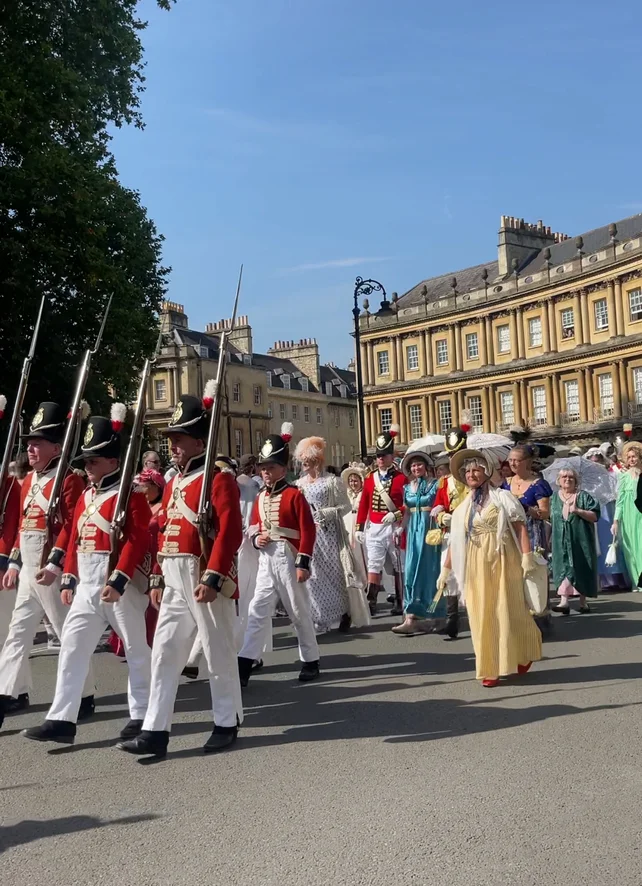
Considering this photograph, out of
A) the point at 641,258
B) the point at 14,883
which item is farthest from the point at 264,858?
the point at 641,258

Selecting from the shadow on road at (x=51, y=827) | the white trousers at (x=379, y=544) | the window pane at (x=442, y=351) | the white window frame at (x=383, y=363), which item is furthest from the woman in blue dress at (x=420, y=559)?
the white window frame at (x=383, y=363)

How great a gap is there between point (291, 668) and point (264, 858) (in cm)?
515

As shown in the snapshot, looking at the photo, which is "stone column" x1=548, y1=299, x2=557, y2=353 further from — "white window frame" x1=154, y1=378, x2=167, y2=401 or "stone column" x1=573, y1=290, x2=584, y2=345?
"white window frame" x1=154, y1=378, x2=167, y2=401

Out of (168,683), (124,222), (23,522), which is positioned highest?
(124,222)

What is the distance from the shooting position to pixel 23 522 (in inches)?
301

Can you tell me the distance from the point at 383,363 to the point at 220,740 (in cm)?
6809

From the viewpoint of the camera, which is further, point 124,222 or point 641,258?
point 641,258

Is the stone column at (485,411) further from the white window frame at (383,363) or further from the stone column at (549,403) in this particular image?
the white window frame at (383,363)

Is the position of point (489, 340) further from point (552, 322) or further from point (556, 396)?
point (556, 396)

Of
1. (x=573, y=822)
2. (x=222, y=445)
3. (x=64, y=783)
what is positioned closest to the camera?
(x=573, y=822)

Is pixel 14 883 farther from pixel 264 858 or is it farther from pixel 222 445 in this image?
pixel 222 445

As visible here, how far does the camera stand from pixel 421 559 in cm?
1120

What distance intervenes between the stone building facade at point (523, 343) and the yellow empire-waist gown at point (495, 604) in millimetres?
46594

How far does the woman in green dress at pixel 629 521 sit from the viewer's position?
13.9 m
